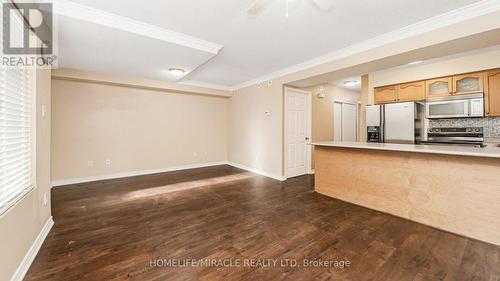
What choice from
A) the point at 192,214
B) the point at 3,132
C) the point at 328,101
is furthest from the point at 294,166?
the point at 3,132

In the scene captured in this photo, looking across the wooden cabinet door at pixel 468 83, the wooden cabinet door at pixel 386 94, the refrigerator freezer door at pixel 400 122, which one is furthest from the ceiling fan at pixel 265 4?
the wooden cabinet door at pixel 468 83

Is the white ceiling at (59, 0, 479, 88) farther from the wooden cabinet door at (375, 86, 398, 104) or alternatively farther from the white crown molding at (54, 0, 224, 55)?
the wooden cabinet door at (375, 86, 398, 104)

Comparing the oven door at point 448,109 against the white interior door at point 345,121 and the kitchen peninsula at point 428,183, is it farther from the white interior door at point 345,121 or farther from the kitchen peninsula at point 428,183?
the white interior door at point 345,121

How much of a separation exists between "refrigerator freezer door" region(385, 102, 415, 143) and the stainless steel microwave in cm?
56

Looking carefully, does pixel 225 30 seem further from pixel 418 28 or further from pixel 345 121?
pixel 345 121

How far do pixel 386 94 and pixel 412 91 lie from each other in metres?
0.49

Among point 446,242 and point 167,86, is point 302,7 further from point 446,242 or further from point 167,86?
point 167,86

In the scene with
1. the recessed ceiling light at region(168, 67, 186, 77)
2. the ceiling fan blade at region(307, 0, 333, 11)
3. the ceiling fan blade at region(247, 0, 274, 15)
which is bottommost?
the ceiling fan blade at region(247, 0, 274, 15)

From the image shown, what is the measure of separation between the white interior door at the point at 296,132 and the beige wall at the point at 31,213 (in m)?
4.19

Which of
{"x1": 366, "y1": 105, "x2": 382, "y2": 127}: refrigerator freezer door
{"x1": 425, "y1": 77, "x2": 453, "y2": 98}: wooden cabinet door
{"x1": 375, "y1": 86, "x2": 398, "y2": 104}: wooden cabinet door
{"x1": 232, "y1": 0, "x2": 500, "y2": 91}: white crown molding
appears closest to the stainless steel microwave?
{"x1": 425, "y1": 77, "x2": 453, "y2": 98}: wooden cabinet door

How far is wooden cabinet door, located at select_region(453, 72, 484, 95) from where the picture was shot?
12.3ft

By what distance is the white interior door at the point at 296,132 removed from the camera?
16.1 ft

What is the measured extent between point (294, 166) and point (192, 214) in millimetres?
2973

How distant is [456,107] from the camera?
13.0ft
